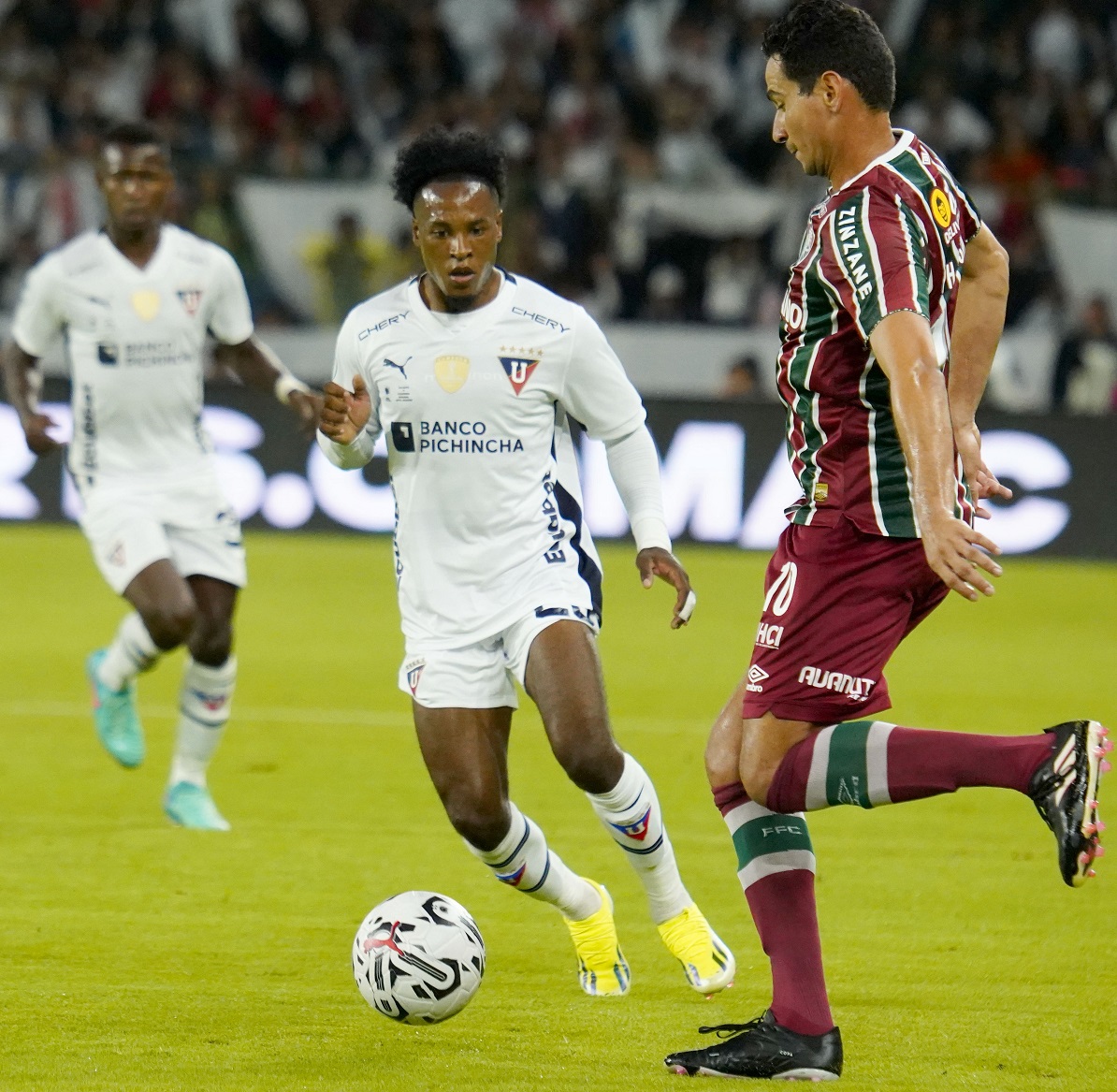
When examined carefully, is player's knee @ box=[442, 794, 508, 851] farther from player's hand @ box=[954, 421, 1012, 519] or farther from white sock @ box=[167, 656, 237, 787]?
white sock @ box=[167, 656, 237, 787]

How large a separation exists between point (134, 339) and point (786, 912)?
3992 millimetres

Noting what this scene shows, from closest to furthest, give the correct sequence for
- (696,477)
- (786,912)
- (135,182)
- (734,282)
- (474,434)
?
(786,912) → (474,434) → (135,182) → (696,477) → (734,282)

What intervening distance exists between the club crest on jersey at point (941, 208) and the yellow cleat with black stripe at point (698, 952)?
6.14 feet

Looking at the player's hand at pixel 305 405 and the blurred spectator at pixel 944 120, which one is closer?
the player's hand at pixel 305 405

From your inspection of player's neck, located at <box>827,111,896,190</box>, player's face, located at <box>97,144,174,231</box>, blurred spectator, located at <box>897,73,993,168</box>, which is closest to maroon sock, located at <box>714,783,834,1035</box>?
player's neck, located at <box>827,111,896,190</box>

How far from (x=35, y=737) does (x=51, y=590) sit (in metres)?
3.89

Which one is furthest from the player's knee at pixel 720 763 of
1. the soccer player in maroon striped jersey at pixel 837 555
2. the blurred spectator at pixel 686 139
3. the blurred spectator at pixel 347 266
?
the blurred spectator at pixel 686 139

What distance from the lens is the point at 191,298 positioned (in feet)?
23.7

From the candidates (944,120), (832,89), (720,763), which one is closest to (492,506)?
(720,763)

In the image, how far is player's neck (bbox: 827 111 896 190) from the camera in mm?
4016

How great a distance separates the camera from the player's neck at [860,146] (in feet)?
13.2

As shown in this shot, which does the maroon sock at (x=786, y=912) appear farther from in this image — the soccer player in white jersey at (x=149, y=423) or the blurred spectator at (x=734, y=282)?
the blurred spectator at (x=734, y=282)

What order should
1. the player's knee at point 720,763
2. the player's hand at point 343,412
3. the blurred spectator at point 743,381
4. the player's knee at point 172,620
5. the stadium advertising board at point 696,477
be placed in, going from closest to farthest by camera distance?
1. the player's knee at point 720,763
2. the player's hand at point 343,412
3. the player's knee at point 172,620
4. the stadium advertising board at point 696,477
5. the blurred spectator at point 743,381

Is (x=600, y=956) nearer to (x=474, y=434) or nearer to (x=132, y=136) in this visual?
(x=474, y=434)
